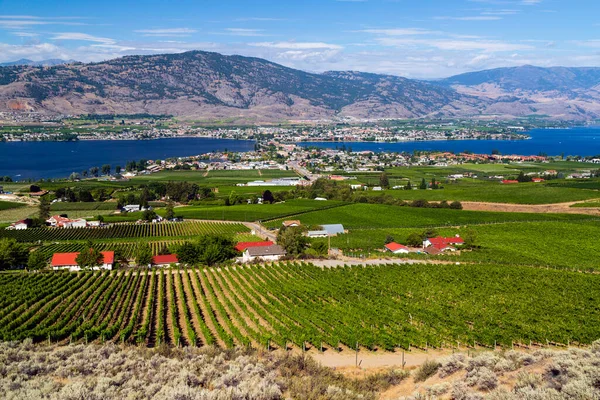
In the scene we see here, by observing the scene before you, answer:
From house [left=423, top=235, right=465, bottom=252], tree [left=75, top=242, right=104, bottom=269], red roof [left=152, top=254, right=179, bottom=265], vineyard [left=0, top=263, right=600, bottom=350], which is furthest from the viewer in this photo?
house [left=423, top=235, right=465, bottom=252]

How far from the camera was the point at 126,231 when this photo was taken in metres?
65.4

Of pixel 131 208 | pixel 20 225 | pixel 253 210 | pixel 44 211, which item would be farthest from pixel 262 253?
pixel 44 211

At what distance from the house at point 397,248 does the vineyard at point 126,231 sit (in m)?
19.2

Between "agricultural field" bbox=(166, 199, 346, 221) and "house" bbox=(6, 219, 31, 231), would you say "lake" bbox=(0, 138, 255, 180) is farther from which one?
"agricultural field" bbox=(166, 199, 346, 221)

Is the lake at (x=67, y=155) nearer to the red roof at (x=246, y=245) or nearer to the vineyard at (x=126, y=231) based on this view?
the vineyard at (x=126, y=231)

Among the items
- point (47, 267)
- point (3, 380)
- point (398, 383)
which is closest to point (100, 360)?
point (3, 380)

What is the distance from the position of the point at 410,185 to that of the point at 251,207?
36050 millimetres

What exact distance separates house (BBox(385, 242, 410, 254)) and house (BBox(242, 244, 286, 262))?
10.4 metres

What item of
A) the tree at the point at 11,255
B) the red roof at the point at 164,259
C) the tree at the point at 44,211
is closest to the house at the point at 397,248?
the red roof at the point at 164,259

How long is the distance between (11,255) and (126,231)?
791 inches

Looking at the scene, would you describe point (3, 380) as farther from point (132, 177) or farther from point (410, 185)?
point (132, 177)

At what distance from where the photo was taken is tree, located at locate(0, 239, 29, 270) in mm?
44866

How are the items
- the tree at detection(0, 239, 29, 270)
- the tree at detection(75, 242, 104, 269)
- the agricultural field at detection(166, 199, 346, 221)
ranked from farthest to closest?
the agricultural field at detection(166, 199, 346, 221) → the tree at detection(0, 239, 29, 270) → the tree at detection(75, 242, 104, 269)

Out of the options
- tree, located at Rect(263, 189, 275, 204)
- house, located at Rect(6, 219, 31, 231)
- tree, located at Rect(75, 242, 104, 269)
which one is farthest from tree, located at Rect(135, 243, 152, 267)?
tree, located at Rect(263, 189, 275, 204)
